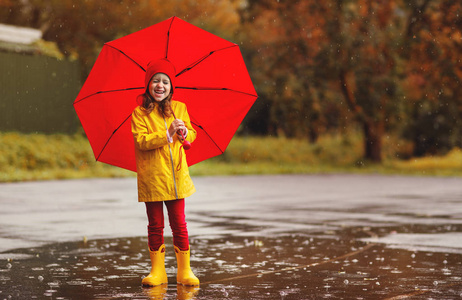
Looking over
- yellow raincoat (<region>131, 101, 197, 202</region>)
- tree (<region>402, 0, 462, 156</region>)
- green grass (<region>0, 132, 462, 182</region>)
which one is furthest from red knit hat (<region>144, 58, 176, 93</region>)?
tree (<region>402, 0, 462, 156</region>)

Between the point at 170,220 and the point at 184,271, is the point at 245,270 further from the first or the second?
the point at 170,220

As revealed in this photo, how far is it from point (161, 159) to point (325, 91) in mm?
28974

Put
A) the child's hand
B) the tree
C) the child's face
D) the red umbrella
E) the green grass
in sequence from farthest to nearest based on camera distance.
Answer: the tree
the green grass
the red umbrella
the child's face
the child's hand

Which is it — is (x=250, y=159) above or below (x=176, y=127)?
above

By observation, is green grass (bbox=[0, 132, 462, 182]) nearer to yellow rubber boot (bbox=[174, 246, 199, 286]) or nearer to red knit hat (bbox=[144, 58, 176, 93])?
yellow rubber boot (bbox=[174, 246, 199, 286])

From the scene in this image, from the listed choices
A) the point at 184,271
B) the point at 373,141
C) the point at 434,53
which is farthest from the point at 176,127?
the point at 373,141

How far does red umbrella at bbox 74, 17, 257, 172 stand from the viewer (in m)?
7.48

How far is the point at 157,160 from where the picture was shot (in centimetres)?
696

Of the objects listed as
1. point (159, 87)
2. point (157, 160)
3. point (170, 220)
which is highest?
point (159, 87)

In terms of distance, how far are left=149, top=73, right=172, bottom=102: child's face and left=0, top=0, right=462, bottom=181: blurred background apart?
60.3 ft

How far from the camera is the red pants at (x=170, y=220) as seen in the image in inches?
281

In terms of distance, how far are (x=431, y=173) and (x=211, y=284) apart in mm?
24803

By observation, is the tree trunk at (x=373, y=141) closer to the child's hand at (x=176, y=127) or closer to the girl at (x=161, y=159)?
the girl at (x=161, y=159)

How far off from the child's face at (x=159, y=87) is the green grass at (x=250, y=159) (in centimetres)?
1626
